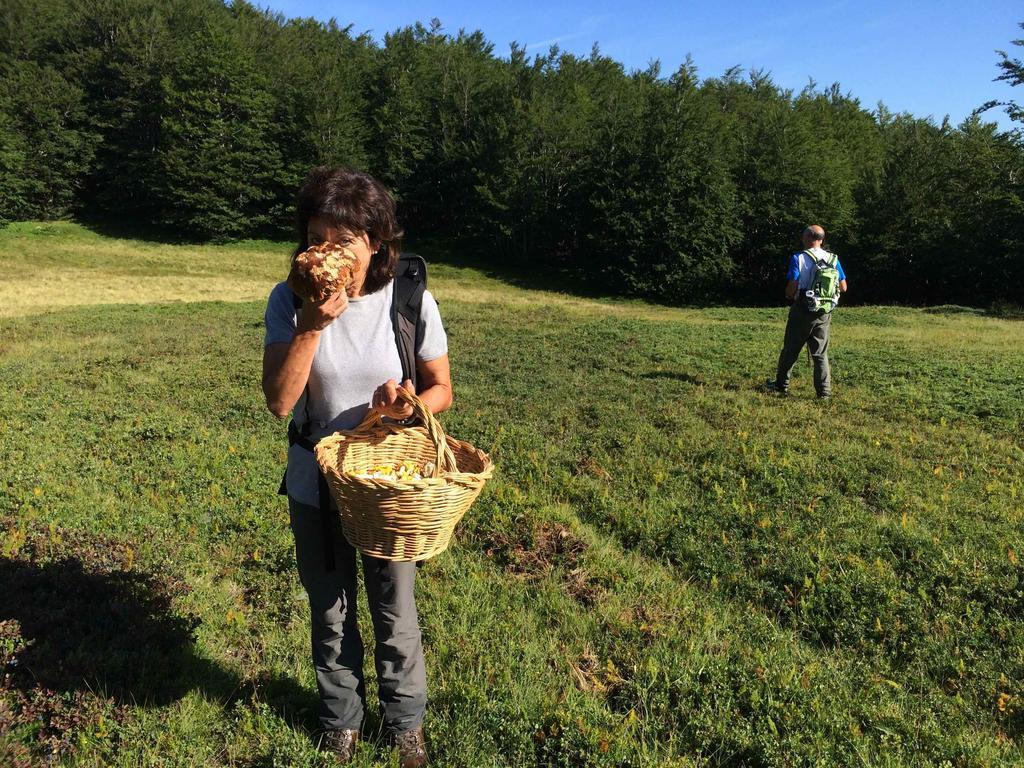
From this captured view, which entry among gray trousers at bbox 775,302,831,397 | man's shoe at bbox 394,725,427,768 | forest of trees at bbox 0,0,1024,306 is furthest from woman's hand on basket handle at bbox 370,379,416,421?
forest of trees at bbox 0,0,1024,306

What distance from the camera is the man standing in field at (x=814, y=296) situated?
9047mm

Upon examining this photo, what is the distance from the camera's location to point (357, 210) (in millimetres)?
2473

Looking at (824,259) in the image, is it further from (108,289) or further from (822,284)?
(108,289)

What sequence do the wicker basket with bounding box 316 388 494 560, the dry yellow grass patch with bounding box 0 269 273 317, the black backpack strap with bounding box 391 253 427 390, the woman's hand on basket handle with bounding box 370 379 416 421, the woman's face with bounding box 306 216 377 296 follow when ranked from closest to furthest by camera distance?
the wicker basket with bounding box 316 388 494 560 < the woman's face with bounding box 306 216 377 296 < the woman's hand on basket handle with bounding box 370 379 416 421 < the black backpack strap with bounding box 391 253 427 390 < the dry yellow grass patch with bounding box 0 269 273 317

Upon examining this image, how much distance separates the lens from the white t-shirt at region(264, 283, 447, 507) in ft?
8.46

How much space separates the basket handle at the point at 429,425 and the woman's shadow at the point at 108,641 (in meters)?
1.55

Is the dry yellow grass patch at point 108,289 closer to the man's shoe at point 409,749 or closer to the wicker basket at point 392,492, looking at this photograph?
the wicker basket at point 392,492

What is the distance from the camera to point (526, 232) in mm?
46906

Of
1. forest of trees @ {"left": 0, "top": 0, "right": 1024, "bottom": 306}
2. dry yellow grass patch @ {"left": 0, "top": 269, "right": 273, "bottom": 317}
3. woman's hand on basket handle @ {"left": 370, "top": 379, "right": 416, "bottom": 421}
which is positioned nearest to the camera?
woman's hand on basket handle @ {"left": 370, "top": 379, "right": 416, "bottom": 421}

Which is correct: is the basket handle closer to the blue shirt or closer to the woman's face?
the woman's face

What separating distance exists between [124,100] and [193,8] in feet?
51.6

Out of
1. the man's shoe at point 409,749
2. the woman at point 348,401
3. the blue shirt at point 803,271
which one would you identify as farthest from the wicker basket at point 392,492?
the blue shirt at point 803,271

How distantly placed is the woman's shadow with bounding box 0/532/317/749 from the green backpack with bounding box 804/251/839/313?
8.20 metres

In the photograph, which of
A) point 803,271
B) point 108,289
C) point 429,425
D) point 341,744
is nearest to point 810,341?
point 803,271
